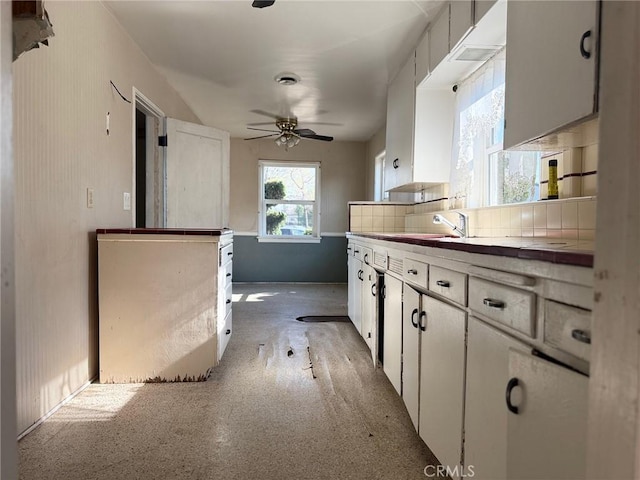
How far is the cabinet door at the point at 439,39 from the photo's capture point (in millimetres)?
2416

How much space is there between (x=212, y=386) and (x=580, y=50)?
2401mm

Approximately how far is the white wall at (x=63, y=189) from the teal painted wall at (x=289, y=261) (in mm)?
3733

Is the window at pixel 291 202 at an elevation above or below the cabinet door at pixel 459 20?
below

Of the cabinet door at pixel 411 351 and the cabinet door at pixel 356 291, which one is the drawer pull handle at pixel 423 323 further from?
the cabinet door at pixel 356 291

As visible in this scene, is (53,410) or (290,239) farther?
(290,239)

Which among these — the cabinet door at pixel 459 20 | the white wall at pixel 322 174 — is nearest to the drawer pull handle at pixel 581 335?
the cabinet door at pixel 459 20

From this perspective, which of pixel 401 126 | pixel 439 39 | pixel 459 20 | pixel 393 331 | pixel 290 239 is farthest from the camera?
pixel 290 239

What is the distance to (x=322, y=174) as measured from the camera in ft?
21.8

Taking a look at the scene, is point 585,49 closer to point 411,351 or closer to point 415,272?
point 415,272

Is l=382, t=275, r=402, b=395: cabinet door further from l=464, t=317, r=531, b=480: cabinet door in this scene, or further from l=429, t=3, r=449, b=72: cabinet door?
l=429, t=3, r=449, b=72: cabinet door

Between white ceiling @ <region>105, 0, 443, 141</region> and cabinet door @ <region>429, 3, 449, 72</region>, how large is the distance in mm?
80

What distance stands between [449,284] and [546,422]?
0.59m

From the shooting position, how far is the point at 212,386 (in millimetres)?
2344

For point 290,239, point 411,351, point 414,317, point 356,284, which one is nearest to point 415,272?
point 414,317
